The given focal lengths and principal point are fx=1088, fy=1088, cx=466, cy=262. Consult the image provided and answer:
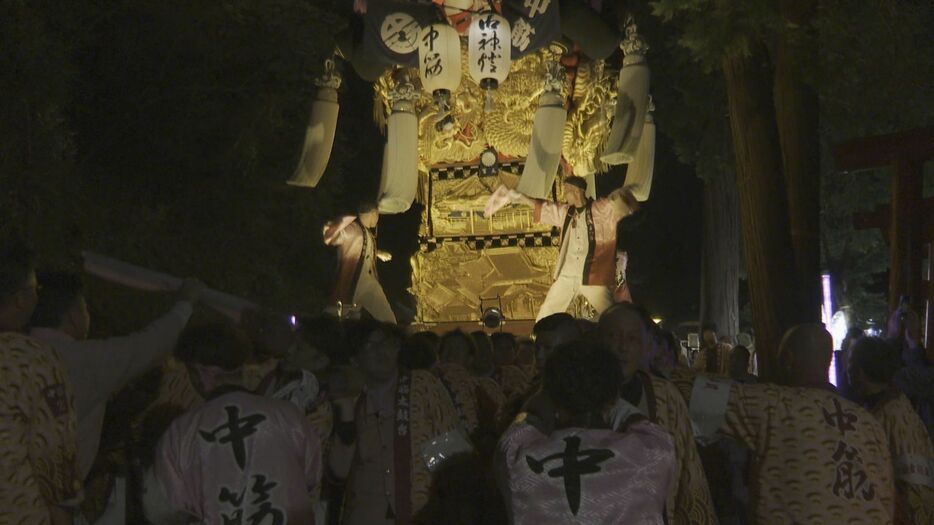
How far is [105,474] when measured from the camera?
4.48 metres

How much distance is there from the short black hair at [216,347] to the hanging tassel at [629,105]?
10.4 metres

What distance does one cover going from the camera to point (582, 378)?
308 centimetres

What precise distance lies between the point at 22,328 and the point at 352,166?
20.2 metres

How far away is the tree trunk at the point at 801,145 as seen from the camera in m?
9.45

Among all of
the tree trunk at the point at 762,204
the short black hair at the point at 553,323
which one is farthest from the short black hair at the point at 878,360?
the tree trunk at the point at 762,204

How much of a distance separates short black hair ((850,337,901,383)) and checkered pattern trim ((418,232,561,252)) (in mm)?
11642

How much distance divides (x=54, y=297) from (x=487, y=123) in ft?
42.3

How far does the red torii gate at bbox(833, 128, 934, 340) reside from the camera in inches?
395

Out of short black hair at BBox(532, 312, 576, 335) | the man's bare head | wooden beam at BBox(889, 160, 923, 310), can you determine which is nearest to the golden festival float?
wooden beam at BBox(889, 160, 923, 310)

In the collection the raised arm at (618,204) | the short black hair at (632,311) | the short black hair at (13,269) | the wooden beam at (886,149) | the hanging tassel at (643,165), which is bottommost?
the short black hair at (632,311)

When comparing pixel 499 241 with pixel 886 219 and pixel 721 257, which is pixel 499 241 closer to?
pixel 886 219

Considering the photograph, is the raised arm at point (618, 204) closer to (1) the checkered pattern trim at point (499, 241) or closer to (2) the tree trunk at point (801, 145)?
(1) the checkered pattern trim at point (499, 241)

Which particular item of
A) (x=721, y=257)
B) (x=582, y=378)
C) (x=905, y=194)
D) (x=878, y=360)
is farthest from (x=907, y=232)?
(x=721, y=257)

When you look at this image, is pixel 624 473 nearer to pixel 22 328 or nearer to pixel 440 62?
pixel 22 328
